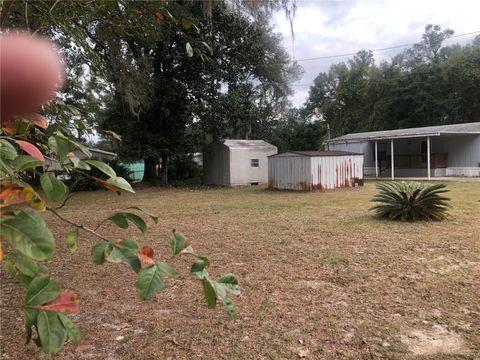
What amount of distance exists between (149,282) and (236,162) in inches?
792

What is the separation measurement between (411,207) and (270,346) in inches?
232

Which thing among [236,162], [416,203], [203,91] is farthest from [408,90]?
[416,203]

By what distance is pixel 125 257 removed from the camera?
116 centimetres

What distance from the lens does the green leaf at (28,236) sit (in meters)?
0.84

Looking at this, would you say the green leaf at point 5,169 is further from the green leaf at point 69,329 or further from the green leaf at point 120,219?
the green leaf at point 69,329

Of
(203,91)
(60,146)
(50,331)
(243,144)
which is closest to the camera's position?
(50,331)

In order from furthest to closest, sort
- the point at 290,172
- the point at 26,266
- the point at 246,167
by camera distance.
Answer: the point at 246,167 < the point at 290,172 < the point at 26,266

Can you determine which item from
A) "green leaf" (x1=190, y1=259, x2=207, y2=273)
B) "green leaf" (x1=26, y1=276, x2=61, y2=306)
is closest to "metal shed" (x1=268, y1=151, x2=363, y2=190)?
"green leaf" (x1=190, y1=259, x2=207, y2=273)

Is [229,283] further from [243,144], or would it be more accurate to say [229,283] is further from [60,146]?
[243,144]

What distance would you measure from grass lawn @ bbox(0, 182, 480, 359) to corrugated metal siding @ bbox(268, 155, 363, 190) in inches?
348

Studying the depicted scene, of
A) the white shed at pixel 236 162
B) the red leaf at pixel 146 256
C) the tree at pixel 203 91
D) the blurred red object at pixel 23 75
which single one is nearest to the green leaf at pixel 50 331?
the red leaf at pixel 146 256

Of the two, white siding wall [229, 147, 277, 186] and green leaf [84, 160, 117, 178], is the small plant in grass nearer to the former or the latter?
green leaf [84, 160, 117, 178]

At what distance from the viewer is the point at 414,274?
4.55 meters

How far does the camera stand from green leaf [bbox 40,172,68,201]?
3.67ft
